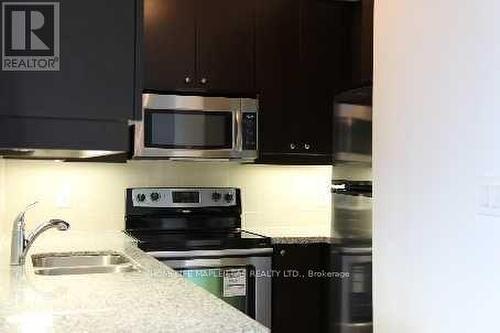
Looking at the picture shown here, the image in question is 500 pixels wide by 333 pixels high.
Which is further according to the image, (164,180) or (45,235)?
(164,180)

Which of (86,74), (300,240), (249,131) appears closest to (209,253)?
(300,240)

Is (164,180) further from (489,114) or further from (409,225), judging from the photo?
(489,114)

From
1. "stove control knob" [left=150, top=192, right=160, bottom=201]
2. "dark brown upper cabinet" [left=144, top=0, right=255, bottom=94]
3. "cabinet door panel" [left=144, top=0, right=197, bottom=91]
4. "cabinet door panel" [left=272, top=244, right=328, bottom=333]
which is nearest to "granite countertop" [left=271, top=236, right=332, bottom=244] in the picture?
"cabinet door panel" [left=272, top=244, right=328, bottom=333]

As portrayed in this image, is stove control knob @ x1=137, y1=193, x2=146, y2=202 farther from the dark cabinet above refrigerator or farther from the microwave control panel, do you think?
the dark cabinet above refrigerator

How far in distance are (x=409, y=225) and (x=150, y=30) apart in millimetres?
1922

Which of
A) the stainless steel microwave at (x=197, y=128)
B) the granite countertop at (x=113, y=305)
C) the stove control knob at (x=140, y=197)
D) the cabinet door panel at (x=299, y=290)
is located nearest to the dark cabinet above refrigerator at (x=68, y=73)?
the granite countertop at (x=113, y=305)

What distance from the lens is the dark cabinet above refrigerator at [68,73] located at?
1.00 m

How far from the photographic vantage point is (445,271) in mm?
2084

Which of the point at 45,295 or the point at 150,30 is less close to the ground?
the point at 150,30

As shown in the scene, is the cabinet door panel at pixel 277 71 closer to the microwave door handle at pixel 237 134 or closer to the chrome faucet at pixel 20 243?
the microwave door handle at pixel 237 134

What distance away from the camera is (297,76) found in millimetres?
3652

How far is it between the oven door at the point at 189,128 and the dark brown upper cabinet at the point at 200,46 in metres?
0.09

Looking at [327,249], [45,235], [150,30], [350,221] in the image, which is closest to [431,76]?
[350,221]

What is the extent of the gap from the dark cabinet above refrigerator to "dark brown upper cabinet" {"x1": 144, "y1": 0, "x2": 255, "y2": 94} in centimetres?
233
